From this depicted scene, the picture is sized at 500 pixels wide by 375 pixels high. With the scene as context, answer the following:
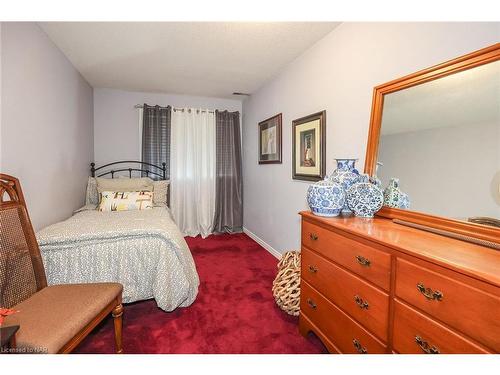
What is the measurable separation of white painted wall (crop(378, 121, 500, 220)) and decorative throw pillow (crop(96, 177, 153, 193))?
9.69 ft

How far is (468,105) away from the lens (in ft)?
4.00

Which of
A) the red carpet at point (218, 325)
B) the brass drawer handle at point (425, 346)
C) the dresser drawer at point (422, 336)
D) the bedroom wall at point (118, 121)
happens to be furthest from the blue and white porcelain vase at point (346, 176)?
the bedroom wall at point (118, 121)

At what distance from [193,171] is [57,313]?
3221mm

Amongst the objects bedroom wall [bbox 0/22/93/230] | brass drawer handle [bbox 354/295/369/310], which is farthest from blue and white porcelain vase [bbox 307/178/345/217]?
bedroom wall [bbox 0/22/93/230]

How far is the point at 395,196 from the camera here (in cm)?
152

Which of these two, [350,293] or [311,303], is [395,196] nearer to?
[350,293]

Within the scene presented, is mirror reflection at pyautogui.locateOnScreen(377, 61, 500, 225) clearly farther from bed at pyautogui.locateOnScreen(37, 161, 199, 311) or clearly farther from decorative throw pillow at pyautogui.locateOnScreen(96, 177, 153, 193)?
decorative throw pillow at pyautogui.locateOnScreen(96, 177, 153, 193)

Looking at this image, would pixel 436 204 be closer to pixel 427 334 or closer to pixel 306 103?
pixel 427 334

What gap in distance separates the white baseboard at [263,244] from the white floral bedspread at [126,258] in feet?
4.53

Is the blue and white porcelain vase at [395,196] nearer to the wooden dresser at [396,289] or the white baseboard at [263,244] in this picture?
the wooden dresser at [396,289]

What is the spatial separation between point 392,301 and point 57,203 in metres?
2.87

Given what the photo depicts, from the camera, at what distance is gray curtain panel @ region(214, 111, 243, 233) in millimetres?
4336
